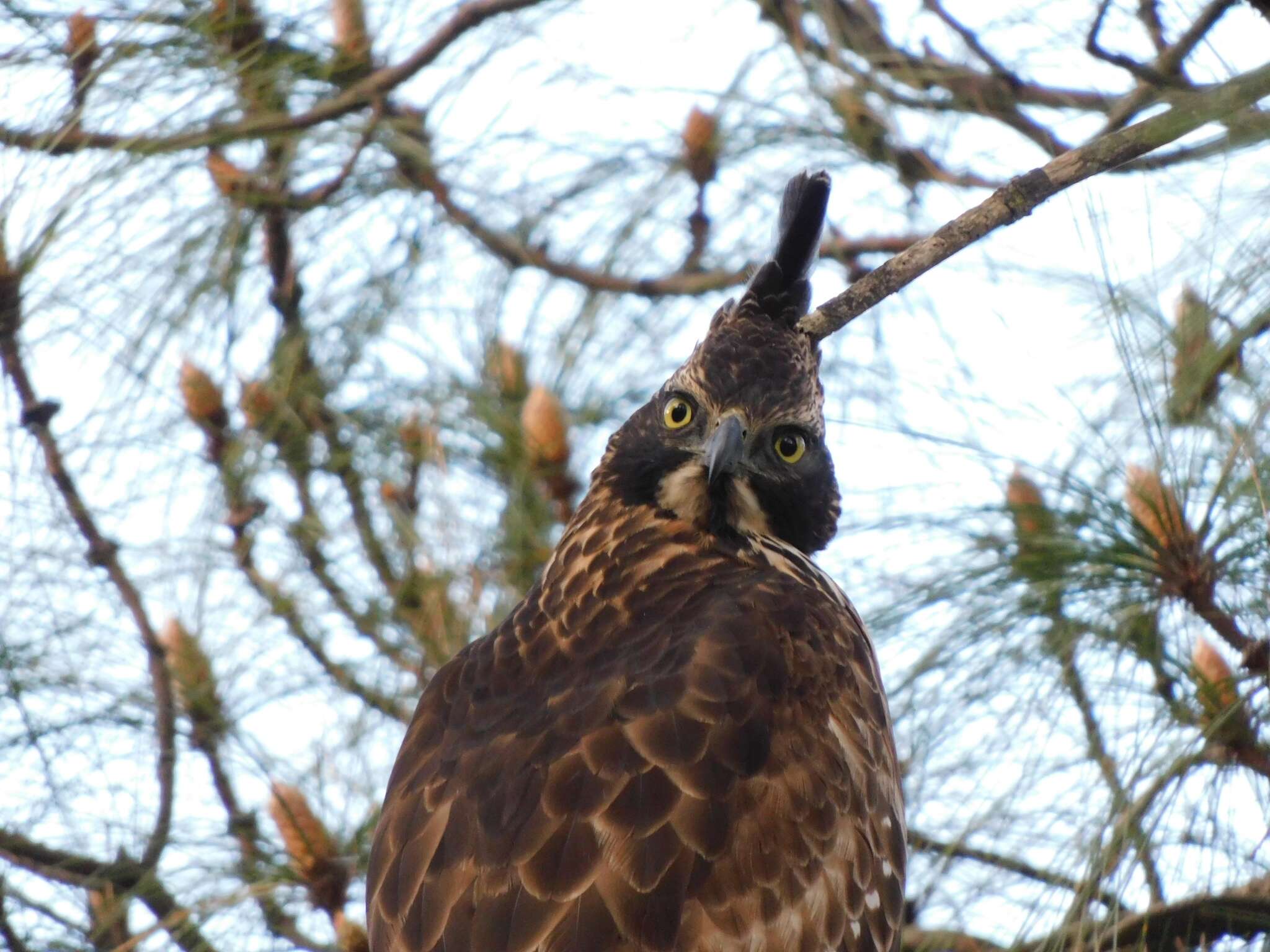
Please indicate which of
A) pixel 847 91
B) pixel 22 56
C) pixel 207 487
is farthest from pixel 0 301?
pixel 847 91

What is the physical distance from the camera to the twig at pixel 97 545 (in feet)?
14.5

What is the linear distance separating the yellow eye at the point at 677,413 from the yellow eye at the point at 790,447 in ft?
0.65

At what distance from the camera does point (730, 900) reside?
3.21 metres

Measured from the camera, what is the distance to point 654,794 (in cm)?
323

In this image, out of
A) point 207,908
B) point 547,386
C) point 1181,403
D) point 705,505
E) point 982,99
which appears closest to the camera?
point 1181,403

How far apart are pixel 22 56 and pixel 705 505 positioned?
2.01 meters

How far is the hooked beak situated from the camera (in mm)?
3809

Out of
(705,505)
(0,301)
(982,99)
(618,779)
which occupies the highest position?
(982,99)

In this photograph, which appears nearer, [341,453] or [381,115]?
[381,115]

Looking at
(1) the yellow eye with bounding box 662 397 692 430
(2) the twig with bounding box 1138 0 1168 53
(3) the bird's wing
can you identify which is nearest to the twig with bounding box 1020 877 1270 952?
(3) the bird's wing

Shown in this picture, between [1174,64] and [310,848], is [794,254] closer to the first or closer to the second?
[1174,64]

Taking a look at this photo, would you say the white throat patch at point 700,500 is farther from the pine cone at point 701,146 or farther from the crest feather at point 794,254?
the pine cone at point 701,146

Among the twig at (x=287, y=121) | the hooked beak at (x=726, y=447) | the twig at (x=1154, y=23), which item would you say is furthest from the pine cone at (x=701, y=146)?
the hooked beak at (x=726, y=447)

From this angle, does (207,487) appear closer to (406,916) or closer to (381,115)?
(381,115)
